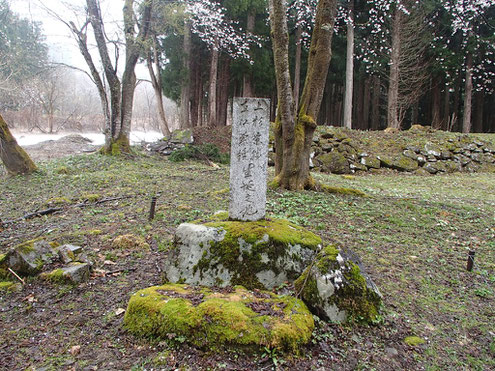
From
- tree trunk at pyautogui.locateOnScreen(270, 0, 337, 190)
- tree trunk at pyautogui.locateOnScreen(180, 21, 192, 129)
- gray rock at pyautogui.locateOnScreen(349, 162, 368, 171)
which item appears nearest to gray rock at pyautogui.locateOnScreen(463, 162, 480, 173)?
gray rock at pyautogui.locateOnScreen(349, 162, 368, 171)

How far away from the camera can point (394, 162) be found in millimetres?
13297

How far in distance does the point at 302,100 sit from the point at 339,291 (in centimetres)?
517

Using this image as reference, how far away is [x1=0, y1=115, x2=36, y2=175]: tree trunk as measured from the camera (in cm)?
807

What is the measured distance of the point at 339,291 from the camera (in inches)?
104

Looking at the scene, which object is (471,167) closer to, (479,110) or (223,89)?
(479,110)

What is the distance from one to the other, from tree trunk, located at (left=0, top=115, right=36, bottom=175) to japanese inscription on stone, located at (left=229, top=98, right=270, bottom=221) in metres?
7.50

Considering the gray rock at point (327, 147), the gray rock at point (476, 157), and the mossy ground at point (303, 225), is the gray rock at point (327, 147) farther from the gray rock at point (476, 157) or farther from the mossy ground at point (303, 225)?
the gray rock at point (476, 157)

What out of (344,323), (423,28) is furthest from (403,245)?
(423,28)

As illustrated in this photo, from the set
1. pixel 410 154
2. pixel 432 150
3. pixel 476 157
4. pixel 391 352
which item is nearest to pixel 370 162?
pixel 410 154

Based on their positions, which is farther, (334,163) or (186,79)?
(186,79)

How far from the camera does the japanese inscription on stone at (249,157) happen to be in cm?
331

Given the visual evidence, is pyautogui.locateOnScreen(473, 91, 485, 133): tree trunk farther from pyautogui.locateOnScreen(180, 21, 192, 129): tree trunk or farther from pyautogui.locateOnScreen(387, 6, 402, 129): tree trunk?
pyautogui.locateOnScreen(180, 21, 192, 129): tree trunk

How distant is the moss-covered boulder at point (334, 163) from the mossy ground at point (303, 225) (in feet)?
15.8

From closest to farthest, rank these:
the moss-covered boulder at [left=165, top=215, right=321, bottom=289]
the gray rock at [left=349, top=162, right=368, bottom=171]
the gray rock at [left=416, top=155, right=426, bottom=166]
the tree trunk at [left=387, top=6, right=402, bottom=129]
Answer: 1. the moss-covered boulder at [left=165, top=215, right=321, bottom=289]
2. the gray rock at [left=349, top=162, right=368, bottom=171]
3. the gray rock at [left=416, top=155, right=426, bottom=166]
4. the tree trunk at [left=387, top=6, right=402, bottom=129]
